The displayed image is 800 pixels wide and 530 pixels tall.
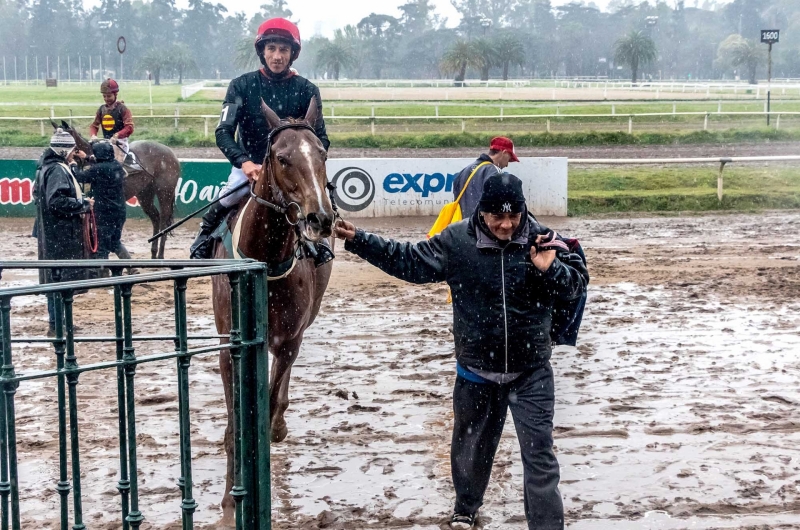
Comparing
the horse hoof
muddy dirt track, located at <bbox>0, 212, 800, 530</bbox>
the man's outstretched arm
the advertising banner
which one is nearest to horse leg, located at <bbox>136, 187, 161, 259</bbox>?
the advertising banner

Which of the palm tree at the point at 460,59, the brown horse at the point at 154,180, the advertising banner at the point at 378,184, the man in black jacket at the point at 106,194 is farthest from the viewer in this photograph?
the palm tree at the point at 460,59

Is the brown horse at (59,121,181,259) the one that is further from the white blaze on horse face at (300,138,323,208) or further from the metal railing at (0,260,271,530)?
the metal railing at (0,260,271,530)

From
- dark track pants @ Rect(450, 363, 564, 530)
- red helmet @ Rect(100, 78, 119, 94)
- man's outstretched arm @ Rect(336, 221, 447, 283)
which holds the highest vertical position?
red helmet @ Rect(100, 78, 119, 94)

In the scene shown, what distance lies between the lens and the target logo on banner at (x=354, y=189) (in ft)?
58.1

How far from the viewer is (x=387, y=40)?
9869cm

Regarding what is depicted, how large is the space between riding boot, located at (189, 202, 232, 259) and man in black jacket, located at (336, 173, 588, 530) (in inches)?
60.2

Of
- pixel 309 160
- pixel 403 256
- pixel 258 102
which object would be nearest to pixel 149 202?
pixel 258 102

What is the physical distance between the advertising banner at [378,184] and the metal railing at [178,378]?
44.8 feet

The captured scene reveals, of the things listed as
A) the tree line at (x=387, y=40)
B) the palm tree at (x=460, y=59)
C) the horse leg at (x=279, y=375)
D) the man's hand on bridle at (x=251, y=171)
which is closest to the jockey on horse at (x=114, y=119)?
the horse leg at (x=279, y=375)

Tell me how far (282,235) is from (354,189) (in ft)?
41.1

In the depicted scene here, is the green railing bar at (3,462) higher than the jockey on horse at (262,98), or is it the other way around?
the jockey on horse at (262,98)

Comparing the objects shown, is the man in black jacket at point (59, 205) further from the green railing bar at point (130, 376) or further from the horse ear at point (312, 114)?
the green railing bar at point (130, 376)

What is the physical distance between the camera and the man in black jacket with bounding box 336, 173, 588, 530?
4.57 m

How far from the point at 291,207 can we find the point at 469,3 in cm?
14369
